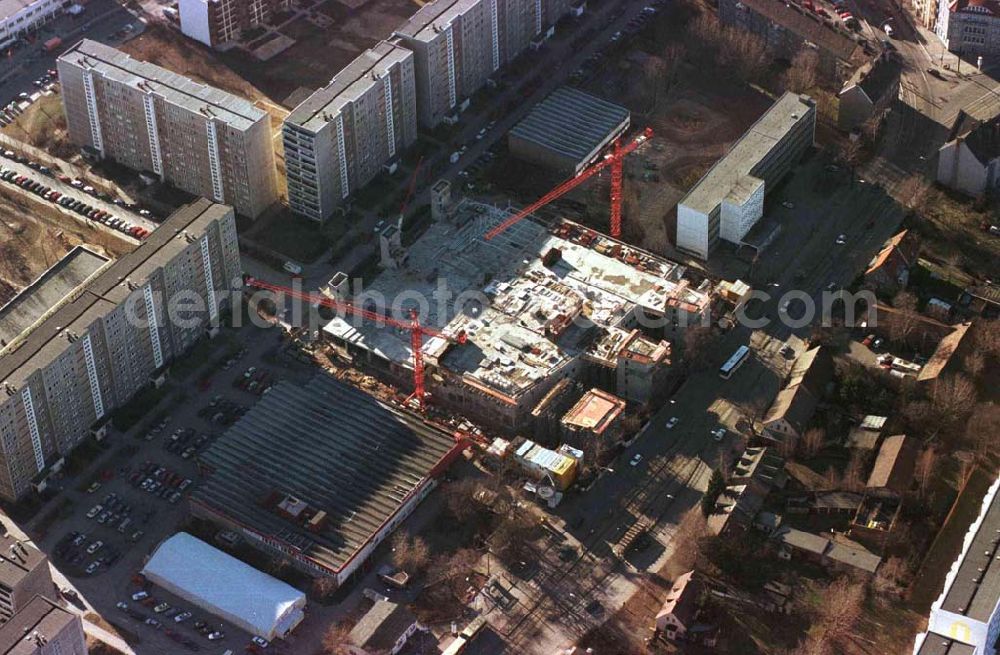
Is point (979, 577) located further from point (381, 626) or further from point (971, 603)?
point (381, 626)

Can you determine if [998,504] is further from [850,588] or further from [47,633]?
[47,633]

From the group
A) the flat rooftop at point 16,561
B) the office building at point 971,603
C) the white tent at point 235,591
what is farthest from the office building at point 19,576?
the office building at point 971,603

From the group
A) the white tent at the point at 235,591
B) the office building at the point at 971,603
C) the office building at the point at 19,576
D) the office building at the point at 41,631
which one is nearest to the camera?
the office building at the point at 41,631

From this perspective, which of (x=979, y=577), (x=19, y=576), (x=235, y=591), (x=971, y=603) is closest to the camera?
(x=971, y=603)

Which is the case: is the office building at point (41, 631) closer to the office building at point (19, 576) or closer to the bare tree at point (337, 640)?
the office building at point (19, 576)

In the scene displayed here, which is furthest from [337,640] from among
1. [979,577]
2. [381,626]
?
[979,577]

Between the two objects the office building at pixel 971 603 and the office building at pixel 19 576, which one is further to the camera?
the office building at pixel 19 576
